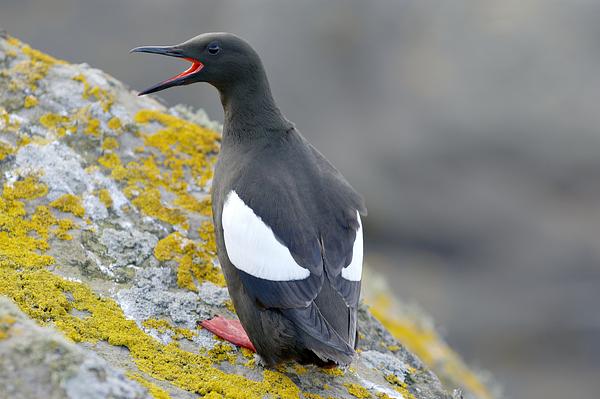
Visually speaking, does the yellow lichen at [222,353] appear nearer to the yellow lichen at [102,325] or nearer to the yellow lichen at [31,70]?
the yellow lichen at [102,325]

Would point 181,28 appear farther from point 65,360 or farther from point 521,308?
point 65,360

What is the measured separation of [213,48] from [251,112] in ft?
1.87

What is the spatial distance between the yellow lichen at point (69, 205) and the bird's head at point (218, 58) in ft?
3.85

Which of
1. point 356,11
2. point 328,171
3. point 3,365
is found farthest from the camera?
point 356,11

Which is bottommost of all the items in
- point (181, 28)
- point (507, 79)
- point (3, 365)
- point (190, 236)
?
point (3, 365)

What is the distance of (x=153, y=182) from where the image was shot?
21.3 ft

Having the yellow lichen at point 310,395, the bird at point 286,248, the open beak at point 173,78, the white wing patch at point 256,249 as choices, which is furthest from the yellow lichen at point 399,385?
the open beak at point 173,78

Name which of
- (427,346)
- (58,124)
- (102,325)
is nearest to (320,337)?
(102,325)

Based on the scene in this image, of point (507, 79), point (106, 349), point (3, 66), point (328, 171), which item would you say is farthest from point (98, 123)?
point (507, 79)

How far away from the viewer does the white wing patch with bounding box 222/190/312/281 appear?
16.6 feet

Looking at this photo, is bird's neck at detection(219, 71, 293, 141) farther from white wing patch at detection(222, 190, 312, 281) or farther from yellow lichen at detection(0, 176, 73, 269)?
yellow lichen at detection(0, 176, 73, 269)

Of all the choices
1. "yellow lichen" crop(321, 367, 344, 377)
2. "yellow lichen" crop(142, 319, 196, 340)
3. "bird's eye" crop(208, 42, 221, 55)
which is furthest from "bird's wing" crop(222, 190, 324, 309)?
"bird's eye" crop(208, 42, 221, 55)

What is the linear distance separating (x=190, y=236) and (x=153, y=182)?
617 mm

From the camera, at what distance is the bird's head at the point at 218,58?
605cm
